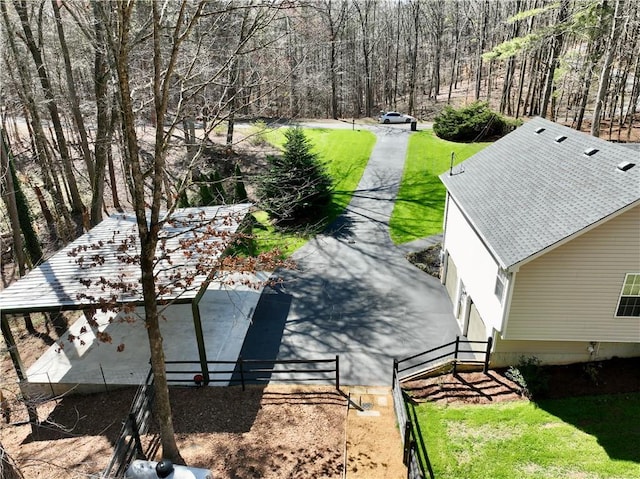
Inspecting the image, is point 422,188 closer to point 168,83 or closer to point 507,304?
point 507,304

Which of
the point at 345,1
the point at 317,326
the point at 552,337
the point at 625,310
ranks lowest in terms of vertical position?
the point at 317,326

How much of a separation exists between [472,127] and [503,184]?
69.4 ft

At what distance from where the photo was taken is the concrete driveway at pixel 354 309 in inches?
585

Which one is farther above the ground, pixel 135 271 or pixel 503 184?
pixel 503 184

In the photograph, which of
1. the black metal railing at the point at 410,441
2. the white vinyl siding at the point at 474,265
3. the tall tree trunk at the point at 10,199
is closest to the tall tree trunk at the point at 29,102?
the tall tree trunk at the point at 10,199

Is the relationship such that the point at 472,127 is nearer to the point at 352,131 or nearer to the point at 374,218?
the point at 352,131

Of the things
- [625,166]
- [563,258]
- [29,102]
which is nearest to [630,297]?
[563,258]

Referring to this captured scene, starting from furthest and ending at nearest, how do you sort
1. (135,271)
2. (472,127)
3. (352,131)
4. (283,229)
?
(352,131) < (472,127) < (283,229) < (135,271)

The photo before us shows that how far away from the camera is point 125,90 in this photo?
7430mm

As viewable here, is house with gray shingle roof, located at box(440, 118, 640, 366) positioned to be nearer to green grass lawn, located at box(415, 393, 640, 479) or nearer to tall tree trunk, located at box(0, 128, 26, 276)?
green grass lawn, located at box(415, 393, 640, 479)

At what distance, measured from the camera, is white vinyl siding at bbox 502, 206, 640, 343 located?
11461 mm

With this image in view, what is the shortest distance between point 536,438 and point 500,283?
3892mm

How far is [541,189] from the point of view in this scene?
44.1 feet

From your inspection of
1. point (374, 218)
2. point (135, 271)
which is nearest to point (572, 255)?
point (135, 271)
